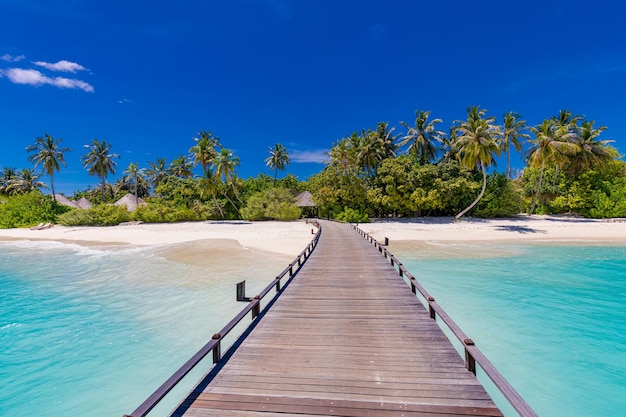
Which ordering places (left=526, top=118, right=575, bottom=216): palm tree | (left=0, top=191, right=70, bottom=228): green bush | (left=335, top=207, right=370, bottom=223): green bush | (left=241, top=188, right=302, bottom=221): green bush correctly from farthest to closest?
1. (left=241, top=188, right=302, bottom=221): green bush
2. (left=0, top=191, right=70, bottom=228): green bush
3. (left=335, top=207, right=370, bottom=223): green bush
4. (left=526, top=118, right=575, bottom=216): palm tree

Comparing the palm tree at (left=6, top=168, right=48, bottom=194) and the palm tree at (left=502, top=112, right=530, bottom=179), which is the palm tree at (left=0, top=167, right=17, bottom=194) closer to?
the palm tree at (left=6, top=168, right=48, bottom=194)

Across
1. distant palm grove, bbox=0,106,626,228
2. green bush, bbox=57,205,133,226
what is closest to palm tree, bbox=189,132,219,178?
distant palm grove, bbox=0,106,626,228

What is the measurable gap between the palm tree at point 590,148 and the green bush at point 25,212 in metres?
71.6

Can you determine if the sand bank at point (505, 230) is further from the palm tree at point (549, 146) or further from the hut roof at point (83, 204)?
the hut roof at point (83, 204)

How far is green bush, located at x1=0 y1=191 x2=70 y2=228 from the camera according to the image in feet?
126

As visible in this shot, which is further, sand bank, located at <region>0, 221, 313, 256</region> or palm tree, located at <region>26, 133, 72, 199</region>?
palm tree, located at <region>26, 133, 72, 199</region>

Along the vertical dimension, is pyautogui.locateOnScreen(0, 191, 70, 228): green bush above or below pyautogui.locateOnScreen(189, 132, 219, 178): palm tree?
below

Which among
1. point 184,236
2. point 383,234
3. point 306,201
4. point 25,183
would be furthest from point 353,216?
point 25,183

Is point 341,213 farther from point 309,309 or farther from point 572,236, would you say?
point 309,309

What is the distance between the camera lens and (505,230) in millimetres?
28969

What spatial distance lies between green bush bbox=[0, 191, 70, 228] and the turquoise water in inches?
1934

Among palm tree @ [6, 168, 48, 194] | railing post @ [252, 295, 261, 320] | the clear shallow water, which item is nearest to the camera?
the clear shallow water

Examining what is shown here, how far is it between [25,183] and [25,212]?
1681cm

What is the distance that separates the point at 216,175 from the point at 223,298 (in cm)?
3119
